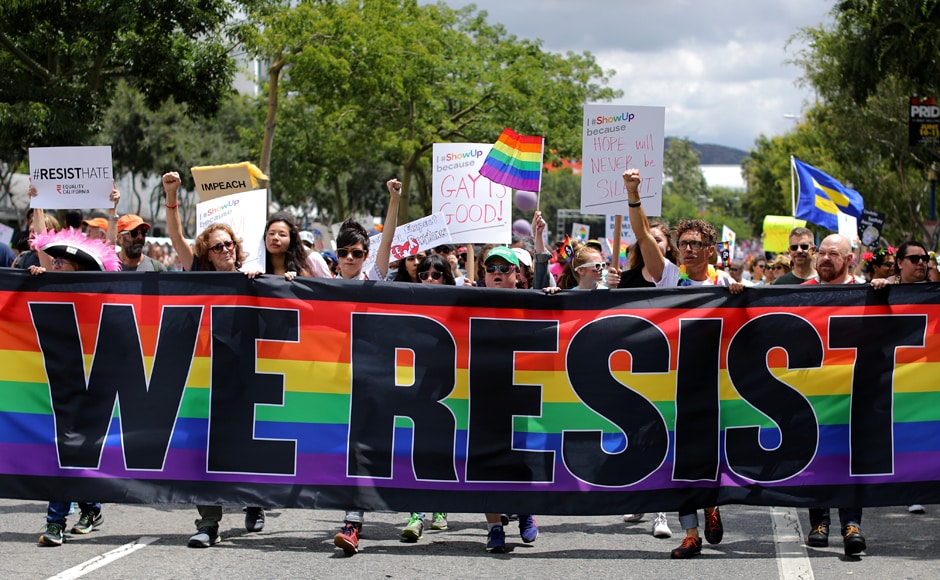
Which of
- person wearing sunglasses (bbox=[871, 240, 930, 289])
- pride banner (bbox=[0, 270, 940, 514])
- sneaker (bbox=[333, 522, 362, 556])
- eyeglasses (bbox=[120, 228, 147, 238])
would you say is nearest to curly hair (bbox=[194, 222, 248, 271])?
pride banner (bbox=[0, 270, 940, 514])

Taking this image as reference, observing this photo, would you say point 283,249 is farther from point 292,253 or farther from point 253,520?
point 253,520

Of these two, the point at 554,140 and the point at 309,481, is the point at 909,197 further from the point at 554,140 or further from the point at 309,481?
the point at 309,481

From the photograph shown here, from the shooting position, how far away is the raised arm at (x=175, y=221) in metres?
7.27

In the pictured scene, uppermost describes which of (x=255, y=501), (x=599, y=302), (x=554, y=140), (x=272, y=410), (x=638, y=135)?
(x=554, y=140)

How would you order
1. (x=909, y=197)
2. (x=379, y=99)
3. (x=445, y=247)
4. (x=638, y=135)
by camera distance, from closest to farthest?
(x=638, y=135) < (x=445, y=247) < (x=379, y=99) < (x=909, y=197)

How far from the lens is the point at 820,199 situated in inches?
473

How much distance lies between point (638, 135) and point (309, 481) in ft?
9.89

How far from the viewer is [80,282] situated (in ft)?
23.2

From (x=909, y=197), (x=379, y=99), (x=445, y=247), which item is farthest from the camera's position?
(x=909, y=197)

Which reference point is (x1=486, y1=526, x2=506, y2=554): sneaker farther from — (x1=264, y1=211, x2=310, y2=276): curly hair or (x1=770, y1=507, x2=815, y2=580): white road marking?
(x1=264, y1=211, x2=310, y2=276): curly hair

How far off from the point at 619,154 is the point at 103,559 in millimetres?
3925

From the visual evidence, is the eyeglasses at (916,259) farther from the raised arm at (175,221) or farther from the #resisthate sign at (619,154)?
the raised arm at (175,221)

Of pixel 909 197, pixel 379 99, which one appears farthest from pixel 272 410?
pixel 909 197

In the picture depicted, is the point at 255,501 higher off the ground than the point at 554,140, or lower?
lower
